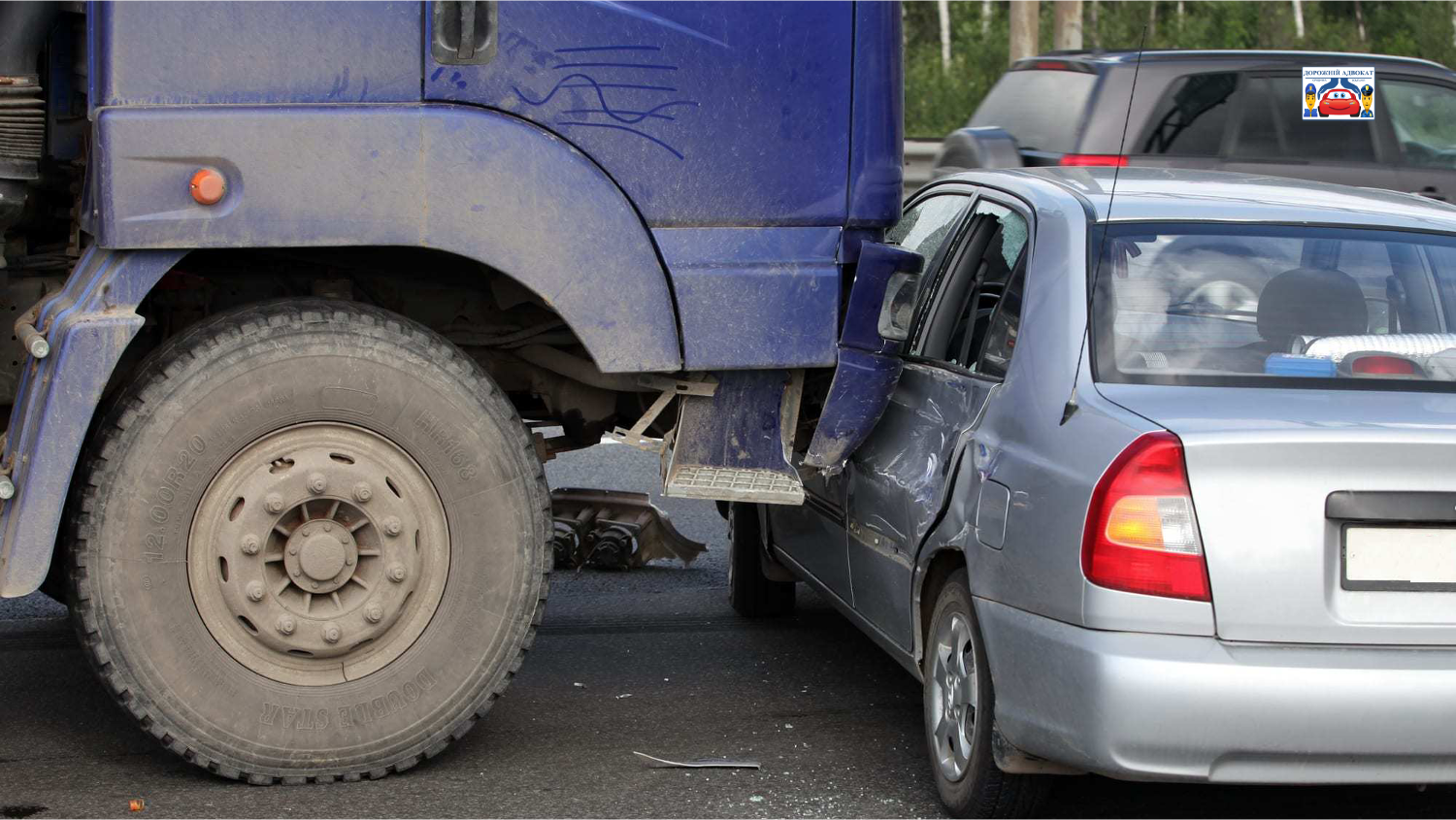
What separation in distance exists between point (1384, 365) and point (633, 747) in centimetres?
212

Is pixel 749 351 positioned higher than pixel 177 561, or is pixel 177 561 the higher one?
pixel 749 351

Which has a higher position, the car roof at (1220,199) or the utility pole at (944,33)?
the utility pole at (944,33)

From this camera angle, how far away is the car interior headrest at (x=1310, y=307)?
402cm

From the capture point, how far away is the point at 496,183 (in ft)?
13.7

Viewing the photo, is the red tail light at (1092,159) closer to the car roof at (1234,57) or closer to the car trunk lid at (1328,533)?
the car roof at (1234,57)

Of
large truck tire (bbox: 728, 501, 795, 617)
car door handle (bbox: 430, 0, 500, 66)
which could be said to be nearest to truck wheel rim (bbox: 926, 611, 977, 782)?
car door handle (bbox: 430, 0, 500, 66)

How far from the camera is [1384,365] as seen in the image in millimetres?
3949

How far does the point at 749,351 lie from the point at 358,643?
1.19 m

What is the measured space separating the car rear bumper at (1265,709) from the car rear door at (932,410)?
721 mm

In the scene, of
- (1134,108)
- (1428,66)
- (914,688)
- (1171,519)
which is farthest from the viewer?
(1428,66)

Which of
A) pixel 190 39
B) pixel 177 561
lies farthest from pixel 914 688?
pixel 190 39

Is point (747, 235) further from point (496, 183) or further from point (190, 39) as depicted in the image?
point (190, 39)

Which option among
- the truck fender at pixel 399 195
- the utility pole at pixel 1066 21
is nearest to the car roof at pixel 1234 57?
the truck fender at pixel 399 195

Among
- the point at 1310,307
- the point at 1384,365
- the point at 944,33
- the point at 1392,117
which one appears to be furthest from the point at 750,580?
the point at 944,33
